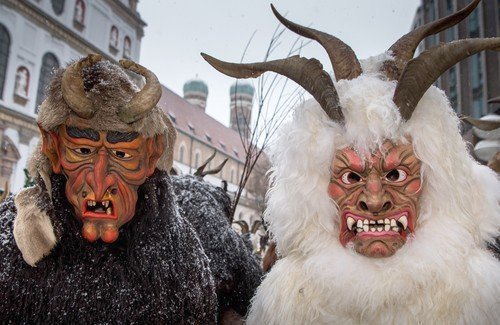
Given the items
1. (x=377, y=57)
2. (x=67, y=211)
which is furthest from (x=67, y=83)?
(x=377, y=57)

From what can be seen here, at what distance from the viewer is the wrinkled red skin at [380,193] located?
6.80 ft

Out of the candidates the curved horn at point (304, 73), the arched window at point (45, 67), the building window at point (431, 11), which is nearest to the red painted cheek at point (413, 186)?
the curved horn at point (304, 73)

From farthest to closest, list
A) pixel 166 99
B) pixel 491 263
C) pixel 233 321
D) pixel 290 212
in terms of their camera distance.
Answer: pixel 166 99, pixel 233 321, pixel 290 212, pixel 491 263

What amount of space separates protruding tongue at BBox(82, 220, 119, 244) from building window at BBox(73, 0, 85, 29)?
23.3 metres

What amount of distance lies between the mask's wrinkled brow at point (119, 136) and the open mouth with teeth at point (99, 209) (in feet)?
0.94

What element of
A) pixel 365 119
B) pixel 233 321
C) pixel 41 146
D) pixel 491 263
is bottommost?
pixel 233 321

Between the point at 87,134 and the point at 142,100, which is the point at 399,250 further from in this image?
the point at 87,134

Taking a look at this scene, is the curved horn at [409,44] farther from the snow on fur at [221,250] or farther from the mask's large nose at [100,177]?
the snow on fur at [221,250]

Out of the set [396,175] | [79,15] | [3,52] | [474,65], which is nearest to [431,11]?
[474,65]

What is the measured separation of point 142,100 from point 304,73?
30.0 inches

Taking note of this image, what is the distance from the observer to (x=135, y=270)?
7.57ft

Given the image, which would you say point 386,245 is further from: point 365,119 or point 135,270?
point 135,270

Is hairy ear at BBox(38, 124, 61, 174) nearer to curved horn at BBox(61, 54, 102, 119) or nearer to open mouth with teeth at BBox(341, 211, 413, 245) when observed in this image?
curved horn at BBox(61, 54, 102, 119)

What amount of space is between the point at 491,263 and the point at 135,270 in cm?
160
